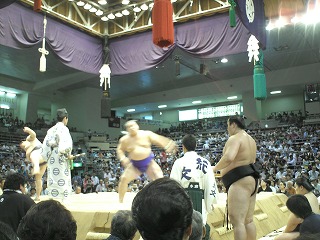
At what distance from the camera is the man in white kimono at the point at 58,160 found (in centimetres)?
334

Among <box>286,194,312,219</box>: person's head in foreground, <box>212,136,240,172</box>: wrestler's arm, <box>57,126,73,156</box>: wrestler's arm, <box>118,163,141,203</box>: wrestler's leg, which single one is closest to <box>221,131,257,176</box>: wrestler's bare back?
<box>212,136,240,172</box>: wrestler's arm

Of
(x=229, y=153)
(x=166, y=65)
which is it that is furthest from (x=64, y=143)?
(x=166, y=65)

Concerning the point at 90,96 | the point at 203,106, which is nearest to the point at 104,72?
the point at 90,96

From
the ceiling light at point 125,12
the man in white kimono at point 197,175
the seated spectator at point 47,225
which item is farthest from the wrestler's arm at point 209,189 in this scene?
the ceiling light at point 125,12

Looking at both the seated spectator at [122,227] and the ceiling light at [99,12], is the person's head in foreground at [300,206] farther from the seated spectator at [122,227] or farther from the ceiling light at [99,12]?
the ceiling light at [99,12]

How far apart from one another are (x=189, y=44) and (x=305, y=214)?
11.8ft

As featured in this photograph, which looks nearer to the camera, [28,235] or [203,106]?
[28,235]

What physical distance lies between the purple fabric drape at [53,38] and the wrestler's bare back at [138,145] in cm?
225

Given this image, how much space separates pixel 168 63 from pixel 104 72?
17.2 feet

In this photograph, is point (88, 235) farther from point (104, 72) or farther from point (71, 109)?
point (71, 109)

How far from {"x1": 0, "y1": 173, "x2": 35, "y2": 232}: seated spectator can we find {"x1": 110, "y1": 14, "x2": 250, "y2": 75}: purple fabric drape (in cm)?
361

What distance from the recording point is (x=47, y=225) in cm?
80

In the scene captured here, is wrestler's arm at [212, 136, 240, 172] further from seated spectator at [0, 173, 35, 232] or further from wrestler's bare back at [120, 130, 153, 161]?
wrestler's bare back at [120, 130, 153, 161]

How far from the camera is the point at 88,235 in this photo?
2461 mm
